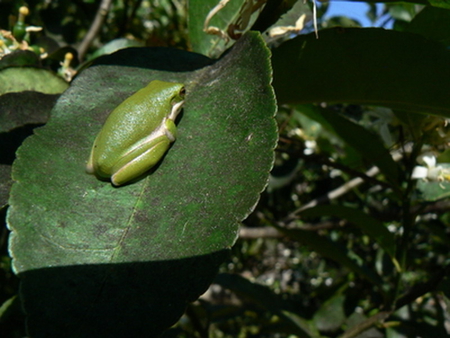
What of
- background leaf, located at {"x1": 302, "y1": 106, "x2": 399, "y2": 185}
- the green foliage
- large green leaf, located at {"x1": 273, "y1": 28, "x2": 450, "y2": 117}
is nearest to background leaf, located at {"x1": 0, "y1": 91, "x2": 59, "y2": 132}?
the green foliage

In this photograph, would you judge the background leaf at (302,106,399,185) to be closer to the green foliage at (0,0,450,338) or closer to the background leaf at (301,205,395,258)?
the green foliage at (0,0,450,338)

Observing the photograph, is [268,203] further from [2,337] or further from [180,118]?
[180,118]

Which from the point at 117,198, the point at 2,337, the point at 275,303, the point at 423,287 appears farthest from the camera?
the point at 275,303

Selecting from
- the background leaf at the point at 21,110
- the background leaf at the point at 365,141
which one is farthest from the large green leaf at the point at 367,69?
the background leaf at the point at 21,110

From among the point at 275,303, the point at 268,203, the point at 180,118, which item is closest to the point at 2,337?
the point at 275,303

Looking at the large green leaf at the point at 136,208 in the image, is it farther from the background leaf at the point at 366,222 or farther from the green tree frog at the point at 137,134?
the background leaf at the point at 366,222

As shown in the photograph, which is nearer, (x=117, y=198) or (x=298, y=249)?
(x=117, y=198)
